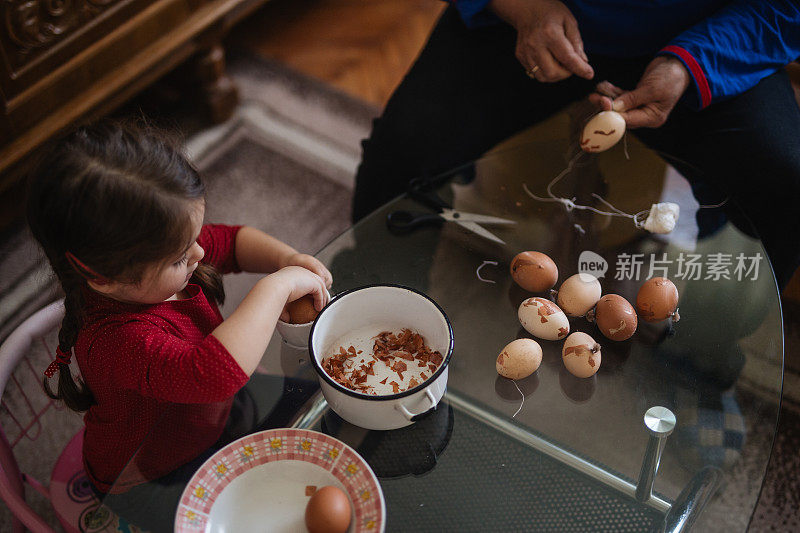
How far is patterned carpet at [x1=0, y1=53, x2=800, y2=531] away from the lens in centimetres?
137

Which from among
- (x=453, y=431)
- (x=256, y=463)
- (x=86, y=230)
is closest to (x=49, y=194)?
(x=86, y=230)

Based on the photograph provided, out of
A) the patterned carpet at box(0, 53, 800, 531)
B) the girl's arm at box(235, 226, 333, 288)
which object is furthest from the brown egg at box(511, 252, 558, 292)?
the patterned carpet at box(0, 53, 800, 531)

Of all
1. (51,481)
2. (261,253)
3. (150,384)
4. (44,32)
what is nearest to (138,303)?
(150,384)

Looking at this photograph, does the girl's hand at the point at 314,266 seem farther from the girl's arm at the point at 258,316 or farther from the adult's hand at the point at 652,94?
the adult's hand at the point at 652,94

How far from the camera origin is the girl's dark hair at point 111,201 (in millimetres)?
736

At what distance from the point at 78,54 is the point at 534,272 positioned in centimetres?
115

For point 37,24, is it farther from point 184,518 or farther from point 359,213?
point 184,518

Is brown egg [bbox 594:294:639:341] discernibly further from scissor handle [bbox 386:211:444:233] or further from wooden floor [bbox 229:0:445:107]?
wooden floor [bbox 229:0:445:107]

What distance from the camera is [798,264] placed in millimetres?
1220

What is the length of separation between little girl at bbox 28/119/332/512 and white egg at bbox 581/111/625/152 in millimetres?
464

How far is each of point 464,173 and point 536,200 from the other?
12cm

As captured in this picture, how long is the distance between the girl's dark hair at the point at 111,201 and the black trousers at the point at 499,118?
0.61m

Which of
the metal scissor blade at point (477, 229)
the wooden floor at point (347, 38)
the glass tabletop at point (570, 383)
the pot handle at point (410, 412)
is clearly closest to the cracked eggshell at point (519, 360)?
the glass tabletop at point (570, 383)

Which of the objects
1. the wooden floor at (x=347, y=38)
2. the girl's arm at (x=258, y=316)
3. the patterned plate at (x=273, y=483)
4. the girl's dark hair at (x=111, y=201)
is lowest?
the wooden floor at (x=347, y=38)
